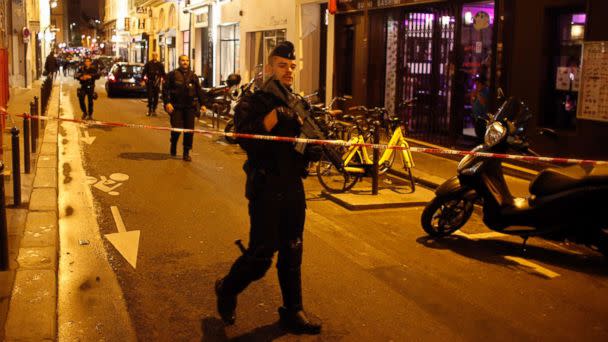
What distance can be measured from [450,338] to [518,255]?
2.45 meters

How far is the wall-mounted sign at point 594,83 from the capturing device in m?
10.1

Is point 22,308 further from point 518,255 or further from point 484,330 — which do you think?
point 518,255

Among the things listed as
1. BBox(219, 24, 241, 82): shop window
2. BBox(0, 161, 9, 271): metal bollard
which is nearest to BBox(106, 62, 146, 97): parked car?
BBox(219, 24, 241, 82): shop window

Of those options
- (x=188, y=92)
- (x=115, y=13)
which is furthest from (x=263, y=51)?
(x=115, y=13)

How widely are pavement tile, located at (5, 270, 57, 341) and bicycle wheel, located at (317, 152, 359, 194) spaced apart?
477 cm

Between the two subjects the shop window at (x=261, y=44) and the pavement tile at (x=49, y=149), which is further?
the shop window at (x=261, y=44)

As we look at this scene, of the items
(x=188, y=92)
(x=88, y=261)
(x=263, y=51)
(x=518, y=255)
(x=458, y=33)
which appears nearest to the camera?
(x=88, y=261)

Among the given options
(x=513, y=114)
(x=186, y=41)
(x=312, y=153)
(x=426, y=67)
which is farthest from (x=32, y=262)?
(x=186, y=41)

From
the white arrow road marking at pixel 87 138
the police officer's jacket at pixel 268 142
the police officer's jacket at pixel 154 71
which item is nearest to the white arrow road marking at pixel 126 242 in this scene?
the police officer's jacket at pixel 268 142

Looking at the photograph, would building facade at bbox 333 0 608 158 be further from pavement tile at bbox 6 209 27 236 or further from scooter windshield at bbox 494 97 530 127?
pavement tile at bbox 6 209 27 236

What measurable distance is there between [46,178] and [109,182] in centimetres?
88

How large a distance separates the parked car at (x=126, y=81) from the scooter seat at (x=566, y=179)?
2467cm

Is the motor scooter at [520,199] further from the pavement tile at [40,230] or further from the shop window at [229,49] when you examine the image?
the shop window at [229,49]

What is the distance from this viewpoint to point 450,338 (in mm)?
4871
